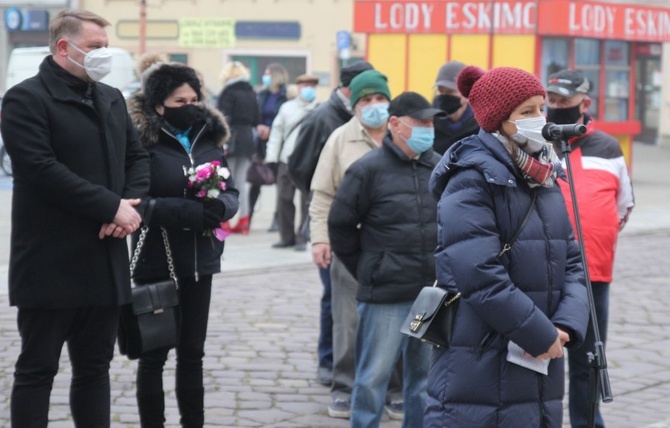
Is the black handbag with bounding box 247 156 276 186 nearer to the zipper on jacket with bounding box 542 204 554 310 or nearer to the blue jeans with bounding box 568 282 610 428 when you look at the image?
the blue jeans with bounding box 568 282 610 428

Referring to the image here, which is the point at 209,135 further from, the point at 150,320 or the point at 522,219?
the point at 522,219

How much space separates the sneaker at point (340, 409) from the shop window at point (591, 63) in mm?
15680

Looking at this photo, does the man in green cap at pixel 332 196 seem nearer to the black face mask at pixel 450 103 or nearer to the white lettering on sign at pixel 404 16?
the black face mask at pixel 450 103

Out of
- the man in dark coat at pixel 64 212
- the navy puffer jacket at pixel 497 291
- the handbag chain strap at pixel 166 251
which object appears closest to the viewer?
the navy puffer jacket at pixel 497 291

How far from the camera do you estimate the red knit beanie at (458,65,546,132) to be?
396 centimetres

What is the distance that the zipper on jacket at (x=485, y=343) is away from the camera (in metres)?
3.93

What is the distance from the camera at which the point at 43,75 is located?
15.7ft

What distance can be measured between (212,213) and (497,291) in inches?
→ 77.9

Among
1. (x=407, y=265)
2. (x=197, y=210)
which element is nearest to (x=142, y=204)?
(x=197, y=210)

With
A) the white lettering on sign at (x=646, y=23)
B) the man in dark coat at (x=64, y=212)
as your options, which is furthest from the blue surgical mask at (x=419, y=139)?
the white lettering on sign at (x=646, y=23)

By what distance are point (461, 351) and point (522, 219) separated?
18.1 inches

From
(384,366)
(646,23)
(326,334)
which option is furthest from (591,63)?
(384,366)

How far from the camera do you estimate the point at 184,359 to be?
560 cm

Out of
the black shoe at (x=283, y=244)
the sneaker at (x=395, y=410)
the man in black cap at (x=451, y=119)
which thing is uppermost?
the man in black cap at (x=451, y=119)
